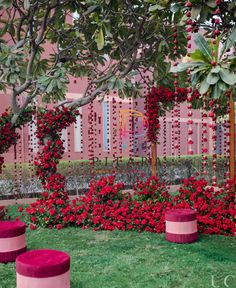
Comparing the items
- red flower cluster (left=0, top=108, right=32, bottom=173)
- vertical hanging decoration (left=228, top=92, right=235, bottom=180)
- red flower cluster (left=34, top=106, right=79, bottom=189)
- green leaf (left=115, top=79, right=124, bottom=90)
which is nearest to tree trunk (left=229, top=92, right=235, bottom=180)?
vertical hanging decoration (left=228, top=92, right=235, bottom=180)

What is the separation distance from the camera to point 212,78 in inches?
134

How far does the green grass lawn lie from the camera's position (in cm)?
458

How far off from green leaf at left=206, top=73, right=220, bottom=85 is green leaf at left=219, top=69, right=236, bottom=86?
0.14 feet

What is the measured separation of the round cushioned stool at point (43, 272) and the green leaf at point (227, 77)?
88.9 inches

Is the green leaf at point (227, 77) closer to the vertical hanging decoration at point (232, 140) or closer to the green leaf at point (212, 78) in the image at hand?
the green leaf at point (212, 78)

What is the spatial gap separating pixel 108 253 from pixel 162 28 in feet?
15.6

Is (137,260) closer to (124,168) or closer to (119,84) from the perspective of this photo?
(119,84)

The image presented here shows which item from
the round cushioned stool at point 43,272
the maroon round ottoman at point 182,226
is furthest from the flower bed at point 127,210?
the round cushioned stool at point 43,272

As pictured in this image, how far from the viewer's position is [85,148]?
16.9 meters

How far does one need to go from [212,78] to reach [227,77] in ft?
0.41

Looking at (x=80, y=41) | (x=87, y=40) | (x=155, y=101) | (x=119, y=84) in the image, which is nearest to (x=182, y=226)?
(x=119, y=84)

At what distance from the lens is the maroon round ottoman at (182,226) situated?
6.12m

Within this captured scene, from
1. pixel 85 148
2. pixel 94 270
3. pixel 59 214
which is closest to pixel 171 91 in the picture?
pixel 59 214

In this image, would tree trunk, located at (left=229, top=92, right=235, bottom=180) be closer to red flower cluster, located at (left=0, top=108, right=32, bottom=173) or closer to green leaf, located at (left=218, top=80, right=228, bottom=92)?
red flower cluster, located at (left=0, top=108, right=32, bottom=173)
